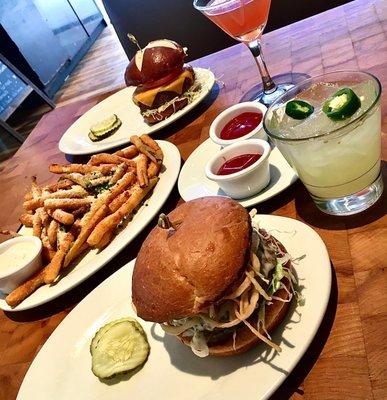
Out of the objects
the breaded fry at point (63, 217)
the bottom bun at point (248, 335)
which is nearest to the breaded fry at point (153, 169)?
the breaded fry at point (63, 217)

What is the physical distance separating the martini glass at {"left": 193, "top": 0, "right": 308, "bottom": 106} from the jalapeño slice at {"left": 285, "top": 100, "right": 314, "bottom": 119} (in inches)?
24.1

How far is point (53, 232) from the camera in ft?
5.73

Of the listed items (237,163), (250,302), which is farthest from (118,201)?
(250,302)

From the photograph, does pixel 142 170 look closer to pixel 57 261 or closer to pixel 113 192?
pixel 113 192

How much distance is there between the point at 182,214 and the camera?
3.72 feet

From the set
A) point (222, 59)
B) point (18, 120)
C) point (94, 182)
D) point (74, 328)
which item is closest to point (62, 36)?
point (18, 120)

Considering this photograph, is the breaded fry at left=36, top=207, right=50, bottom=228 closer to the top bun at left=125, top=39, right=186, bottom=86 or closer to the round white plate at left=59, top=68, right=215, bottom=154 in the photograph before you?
the round white plate at left=59, top=68, right=215, bottom=154

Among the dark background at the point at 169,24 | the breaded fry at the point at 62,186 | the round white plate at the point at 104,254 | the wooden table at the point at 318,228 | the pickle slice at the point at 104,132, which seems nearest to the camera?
the wooden table at the point at 318,228

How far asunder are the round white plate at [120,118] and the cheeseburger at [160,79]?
0.18 ft

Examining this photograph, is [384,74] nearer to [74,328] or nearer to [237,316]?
[237,316]

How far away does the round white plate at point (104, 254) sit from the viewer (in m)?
1.56

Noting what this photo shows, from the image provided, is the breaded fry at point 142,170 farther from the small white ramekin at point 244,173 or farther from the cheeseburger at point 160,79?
the cheeseburger at point 160,79

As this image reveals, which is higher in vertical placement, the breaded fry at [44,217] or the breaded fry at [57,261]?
the breaded fry at [44,217]

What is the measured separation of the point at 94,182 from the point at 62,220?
27 centimetres
